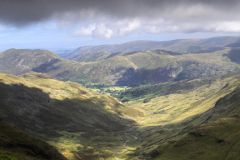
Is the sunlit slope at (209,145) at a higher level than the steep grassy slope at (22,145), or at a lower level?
lower

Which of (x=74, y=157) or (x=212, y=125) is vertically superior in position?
(x=212, y=125)

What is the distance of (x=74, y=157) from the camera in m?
146

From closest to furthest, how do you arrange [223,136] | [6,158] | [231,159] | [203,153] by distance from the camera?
[6,158] → [231,159] → [203,153] → [223,136]

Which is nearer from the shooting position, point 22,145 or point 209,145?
point 22,145

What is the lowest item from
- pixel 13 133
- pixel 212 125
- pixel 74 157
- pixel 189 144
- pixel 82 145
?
pixel 82 145

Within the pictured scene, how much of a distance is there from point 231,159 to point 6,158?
4208 inches

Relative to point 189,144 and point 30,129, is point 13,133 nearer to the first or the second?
point 189,144

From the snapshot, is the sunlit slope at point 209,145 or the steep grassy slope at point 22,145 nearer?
the steep grassy slope at point 22,145

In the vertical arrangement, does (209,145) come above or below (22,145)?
below

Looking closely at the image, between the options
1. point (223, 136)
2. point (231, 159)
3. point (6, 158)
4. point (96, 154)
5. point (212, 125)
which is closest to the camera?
point (6, 158)

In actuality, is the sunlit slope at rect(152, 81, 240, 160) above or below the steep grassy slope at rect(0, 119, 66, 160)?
below

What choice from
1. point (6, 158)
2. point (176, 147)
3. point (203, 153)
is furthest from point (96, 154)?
point (6, 158)

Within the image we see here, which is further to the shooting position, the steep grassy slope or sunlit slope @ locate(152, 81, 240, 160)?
sunlit slope @ locate(152, 81, 240, 160)

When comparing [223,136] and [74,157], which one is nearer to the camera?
[223,136]
